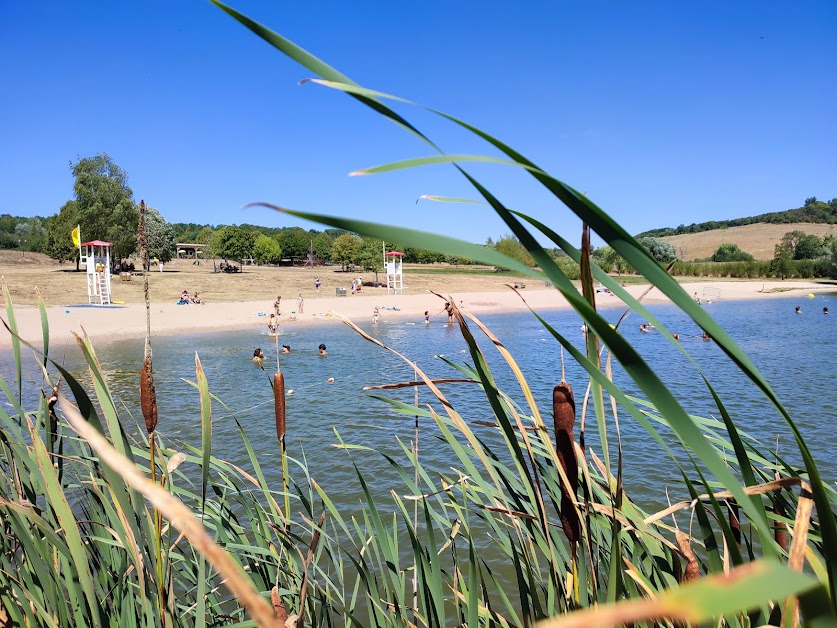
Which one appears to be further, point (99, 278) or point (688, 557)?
point (99, 278)

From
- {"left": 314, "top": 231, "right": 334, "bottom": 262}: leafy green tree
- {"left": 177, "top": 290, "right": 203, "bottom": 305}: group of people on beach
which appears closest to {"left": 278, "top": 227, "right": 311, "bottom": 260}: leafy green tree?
{"left": 314, "top": 231, "right": 334, "bottom": 262}: leafy green tree

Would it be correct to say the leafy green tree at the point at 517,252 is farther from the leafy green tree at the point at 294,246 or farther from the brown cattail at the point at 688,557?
the leafy green tree at the point at 294,246

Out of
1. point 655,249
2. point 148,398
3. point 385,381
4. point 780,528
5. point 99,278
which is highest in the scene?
point 655,249

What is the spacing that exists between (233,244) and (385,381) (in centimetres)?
5539

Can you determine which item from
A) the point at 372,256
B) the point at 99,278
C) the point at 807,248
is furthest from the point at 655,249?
the point at 807,248

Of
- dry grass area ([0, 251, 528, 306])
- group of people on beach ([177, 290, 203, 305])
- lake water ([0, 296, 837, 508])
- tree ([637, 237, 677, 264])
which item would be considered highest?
tree ([637, 237, 677, 264])

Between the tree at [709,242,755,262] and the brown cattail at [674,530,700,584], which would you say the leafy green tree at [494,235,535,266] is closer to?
the brown cattail at [674,530,700,584]

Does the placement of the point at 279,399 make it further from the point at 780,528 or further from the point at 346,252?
the point at 346,252

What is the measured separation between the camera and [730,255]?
91625 millimetres

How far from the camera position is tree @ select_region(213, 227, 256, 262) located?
216 feet

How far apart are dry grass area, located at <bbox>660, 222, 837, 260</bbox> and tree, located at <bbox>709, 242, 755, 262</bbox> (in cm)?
286

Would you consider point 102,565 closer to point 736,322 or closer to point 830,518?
point 830,518

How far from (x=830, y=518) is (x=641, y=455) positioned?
344 inches

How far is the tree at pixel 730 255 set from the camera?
295 ft
